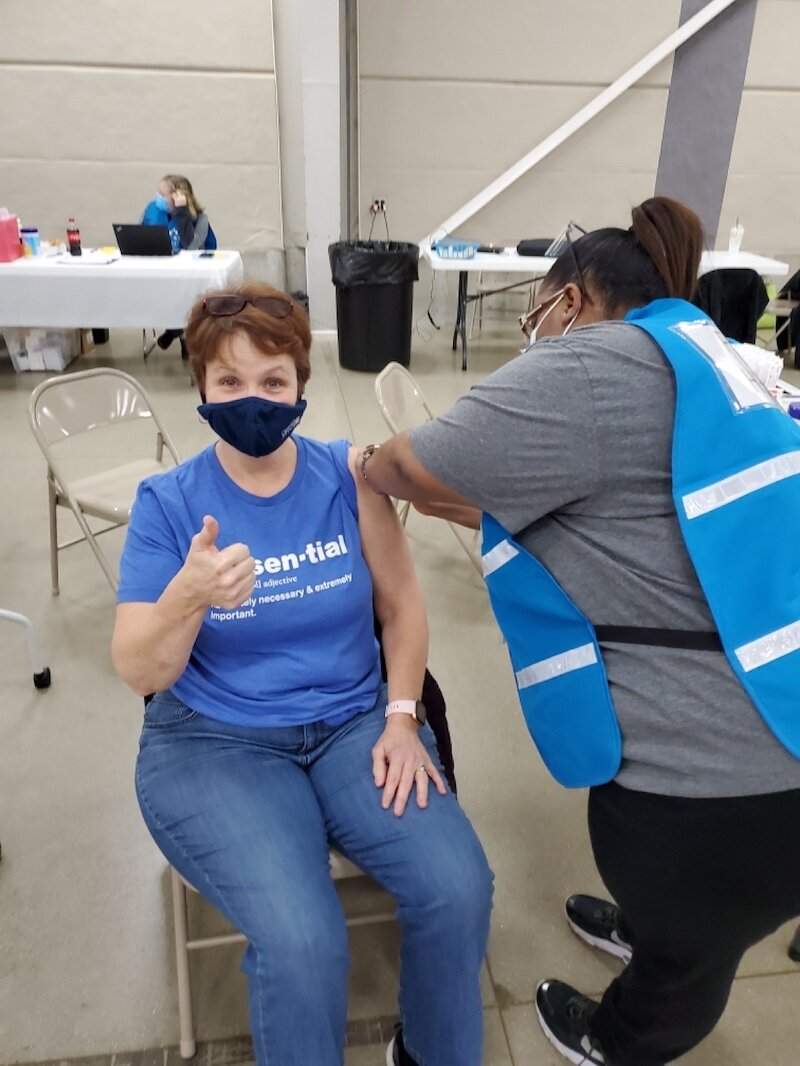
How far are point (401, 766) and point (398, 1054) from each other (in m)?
0.50

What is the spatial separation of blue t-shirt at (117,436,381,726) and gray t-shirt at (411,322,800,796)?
0.36m

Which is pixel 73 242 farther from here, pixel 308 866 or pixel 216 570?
pixel 308 866

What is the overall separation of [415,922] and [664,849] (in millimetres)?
385

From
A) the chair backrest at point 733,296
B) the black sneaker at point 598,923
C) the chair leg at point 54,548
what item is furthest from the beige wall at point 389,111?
the black sneaker at point 598,923

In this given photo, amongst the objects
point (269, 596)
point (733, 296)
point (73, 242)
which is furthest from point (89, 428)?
point (733, 296)

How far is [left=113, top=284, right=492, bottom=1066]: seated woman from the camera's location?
106 cm

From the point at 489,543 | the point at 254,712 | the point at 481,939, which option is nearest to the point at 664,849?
the point at 481,939

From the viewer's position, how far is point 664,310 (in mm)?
1064

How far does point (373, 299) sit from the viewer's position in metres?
5.19

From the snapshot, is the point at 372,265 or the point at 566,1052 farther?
the point at 372,265

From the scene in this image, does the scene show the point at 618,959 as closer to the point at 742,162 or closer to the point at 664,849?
the point at 664,849

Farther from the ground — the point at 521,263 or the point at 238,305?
the point at 238,305

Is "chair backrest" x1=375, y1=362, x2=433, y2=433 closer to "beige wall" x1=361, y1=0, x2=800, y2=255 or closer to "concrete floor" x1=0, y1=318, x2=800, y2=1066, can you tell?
"concrete floor" x1=0, y1=318, x2=800, y2=1066

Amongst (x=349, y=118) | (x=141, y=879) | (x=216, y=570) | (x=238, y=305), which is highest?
(x=349, y=118)
